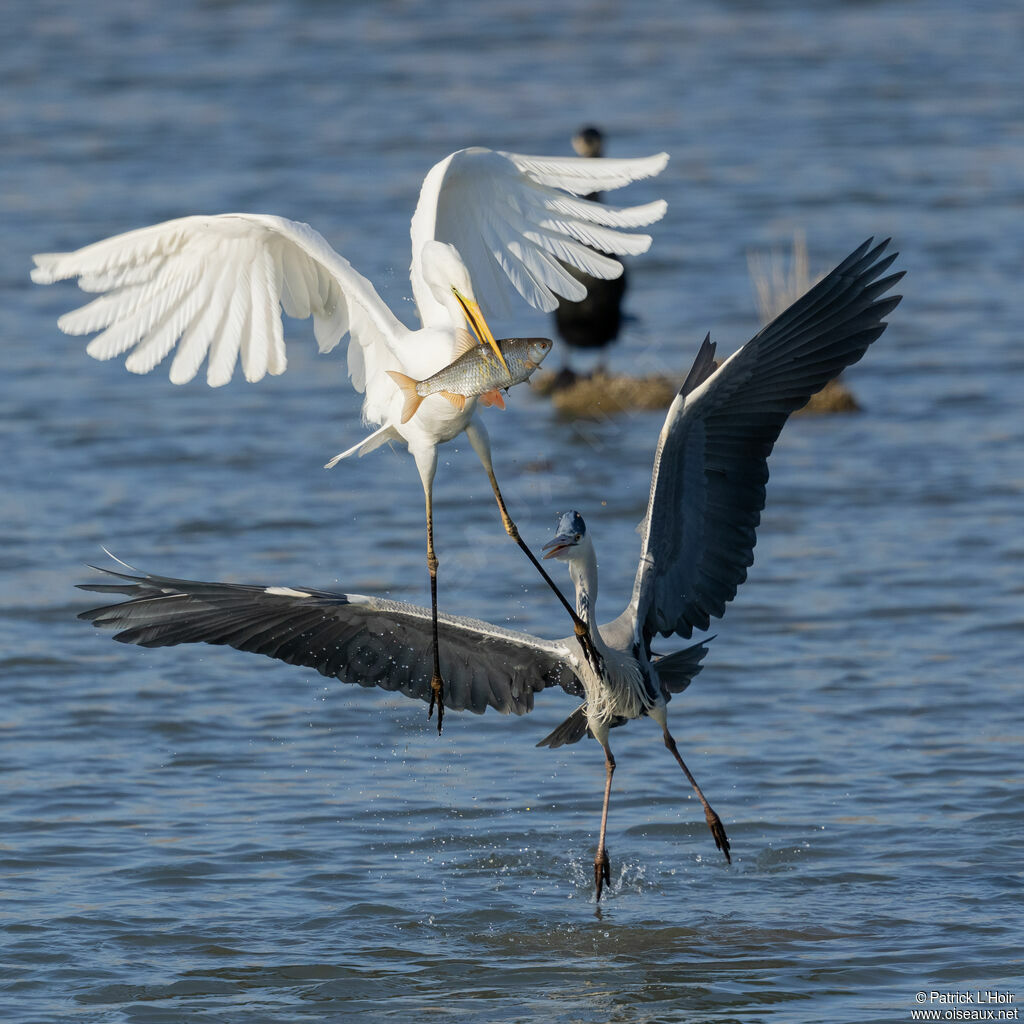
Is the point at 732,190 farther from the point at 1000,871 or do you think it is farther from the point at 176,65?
the point at 1000,871

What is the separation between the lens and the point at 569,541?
6973mm

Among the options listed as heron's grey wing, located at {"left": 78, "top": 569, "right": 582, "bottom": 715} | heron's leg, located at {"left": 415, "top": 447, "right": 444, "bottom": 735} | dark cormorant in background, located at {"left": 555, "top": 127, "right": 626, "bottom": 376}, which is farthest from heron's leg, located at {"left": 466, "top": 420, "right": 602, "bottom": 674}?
dark cormorant in background, located at {"left": 555, "top": 127, "right": 626, "bottom": 376}

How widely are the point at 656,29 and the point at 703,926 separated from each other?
73.5ft

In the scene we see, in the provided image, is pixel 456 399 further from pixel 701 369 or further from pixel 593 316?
pixel 593 316

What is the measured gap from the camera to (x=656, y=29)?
27.8m

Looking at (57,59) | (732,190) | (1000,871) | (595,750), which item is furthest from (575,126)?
(1000,871)

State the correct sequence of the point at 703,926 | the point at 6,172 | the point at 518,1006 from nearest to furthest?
the point at 518,1006, the point at 703,926, the point at 6,172

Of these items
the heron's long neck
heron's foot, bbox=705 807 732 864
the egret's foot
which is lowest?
the egret's foot

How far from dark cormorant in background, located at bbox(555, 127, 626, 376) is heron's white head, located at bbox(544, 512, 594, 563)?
6937mm

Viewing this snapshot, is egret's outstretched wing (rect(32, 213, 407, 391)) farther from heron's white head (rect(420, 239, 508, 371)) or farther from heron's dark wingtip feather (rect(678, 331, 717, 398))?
heron's dark wingtip feather (rect(678, 331, 717, 398))

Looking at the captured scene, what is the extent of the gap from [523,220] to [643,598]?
4.80ft

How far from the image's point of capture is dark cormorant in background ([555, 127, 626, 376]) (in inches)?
550

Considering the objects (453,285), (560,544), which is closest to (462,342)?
(453,285)

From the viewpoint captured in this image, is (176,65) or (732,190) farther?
(176,65)
